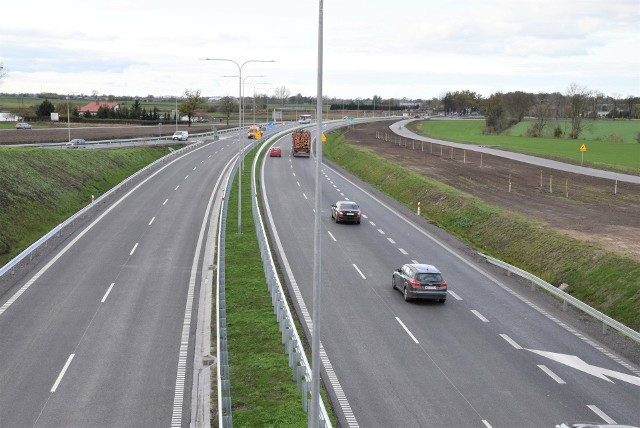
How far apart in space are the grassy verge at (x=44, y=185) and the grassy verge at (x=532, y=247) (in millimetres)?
24022

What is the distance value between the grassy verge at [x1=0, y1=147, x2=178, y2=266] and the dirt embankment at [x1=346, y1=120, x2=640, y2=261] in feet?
94.6

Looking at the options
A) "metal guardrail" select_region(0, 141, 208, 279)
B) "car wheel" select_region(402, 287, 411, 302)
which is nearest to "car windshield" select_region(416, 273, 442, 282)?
"car wheel" select_region(402, 287, 411, 302)

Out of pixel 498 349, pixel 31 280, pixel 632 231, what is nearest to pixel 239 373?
pixel 498 349

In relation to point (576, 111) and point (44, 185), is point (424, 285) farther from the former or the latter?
point (576, 111)

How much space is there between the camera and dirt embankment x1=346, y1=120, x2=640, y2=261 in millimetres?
36500

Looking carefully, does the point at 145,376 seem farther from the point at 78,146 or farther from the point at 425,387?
the point at 78,146

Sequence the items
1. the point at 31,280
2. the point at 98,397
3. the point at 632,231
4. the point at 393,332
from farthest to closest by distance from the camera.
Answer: the point at 632,231 < the point at 31,280 < the point at 393,332 < the point at 98,397

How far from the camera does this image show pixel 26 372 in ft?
59.8

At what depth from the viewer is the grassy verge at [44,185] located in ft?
122

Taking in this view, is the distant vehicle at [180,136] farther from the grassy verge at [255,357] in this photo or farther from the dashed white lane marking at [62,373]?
the dashed white lane marking at [62,373]

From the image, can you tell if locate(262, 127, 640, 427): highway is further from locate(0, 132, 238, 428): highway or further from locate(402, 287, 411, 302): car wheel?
locate(0, 132, 238, 428): highway

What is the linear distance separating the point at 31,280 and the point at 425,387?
17592 millimetres

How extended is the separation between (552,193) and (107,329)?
4048cm

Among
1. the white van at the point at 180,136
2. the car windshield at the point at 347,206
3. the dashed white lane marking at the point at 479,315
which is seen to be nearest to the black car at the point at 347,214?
the car windshield at the point at 347,206
